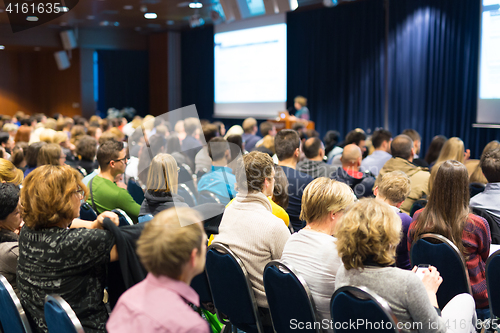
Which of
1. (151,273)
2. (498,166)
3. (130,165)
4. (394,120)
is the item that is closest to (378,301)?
(151,273)

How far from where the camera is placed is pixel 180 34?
1555cm

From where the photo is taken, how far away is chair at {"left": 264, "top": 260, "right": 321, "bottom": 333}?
1.97m

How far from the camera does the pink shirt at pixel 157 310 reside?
4.26 feet

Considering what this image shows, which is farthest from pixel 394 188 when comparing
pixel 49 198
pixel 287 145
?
pixel 49 198

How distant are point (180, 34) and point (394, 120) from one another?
864 centimetres

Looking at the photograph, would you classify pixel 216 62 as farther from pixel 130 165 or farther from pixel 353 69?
pixel 130 165

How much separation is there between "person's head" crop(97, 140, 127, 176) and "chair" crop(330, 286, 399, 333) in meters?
2.49

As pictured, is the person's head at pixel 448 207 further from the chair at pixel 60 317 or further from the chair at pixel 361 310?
the chair at pixel 60 317

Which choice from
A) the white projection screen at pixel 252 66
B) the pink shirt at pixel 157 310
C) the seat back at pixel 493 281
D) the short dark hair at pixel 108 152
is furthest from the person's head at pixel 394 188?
the white projection screen at pixel 252 66

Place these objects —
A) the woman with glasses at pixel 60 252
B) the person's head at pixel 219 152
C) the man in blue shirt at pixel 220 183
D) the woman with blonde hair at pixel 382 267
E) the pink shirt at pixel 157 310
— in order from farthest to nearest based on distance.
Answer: the person's head at pixel 219 152 → the man in blue shirt at pixel 220 183 → the woman with glasses at pixel 60 252 → the woman with blonde hair at pixel 382 267 → the pink shirt at pixel 157 310

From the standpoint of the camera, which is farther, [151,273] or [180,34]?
[180,34]

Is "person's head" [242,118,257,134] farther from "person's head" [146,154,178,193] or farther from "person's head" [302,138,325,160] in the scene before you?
"person's head" [146,154,178,193]

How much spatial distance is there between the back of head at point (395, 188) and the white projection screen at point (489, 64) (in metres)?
6.07

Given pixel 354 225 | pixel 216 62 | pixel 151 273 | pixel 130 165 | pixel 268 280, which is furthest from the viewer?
pixel 216 62
